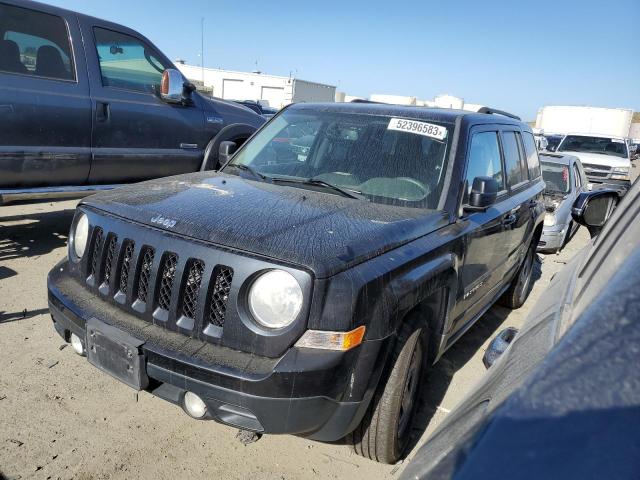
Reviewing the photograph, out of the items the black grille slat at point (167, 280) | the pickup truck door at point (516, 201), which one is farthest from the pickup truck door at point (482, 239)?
the black grille slat at point (167, 280)

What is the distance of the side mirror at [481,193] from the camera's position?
9.74ft

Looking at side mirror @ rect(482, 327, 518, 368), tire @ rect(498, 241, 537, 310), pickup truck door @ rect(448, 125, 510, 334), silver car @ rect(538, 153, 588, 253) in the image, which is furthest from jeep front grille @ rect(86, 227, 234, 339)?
silver car @ rect(538, 153, 588, 253)

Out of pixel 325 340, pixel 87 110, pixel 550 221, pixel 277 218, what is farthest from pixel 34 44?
pixel 550 221

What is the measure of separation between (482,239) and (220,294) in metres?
1.90

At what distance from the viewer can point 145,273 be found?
2.38 metres

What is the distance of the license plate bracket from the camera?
2.16 metres

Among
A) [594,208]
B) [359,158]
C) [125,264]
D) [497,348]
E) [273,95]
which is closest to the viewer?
[497,348]

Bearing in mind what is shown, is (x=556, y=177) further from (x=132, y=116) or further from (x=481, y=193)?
(x=132, y=116)

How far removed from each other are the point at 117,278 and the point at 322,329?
1146mm

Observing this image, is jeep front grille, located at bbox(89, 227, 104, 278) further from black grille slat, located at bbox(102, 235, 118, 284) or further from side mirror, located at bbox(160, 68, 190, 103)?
side mirror, located at bbox(160, 68, 190, 103)

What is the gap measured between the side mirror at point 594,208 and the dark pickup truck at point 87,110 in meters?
4.15

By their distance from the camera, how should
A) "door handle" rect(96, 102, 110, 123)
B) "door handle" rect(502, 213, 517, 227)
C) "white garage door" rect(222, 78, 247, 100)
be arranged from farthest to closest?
"white garage door" rect(222, 78, 247, 100) → "door handle" rect(96, 102, 110, 123) → "door handle" rect(502, 213, 517, 227)

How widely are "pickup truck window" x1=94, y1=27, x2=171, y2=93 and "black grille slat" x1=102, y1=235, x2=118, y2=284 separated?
3.21 metres

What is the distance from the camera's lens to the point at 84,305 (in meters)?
2.51
